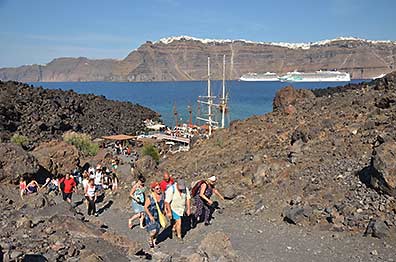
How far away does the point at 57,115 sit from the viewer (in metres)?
50.1

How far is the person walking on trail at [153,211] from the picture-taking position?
404 inches

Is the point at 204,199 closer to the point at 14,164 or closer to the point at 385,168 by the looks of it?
the point at 385,168

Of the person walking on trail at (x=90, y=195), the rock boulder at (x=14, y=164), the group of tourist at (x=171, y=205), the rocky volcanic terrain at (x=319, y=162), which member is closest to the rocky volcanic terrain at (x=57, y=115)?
the rock boulder at (x=14, y=164)

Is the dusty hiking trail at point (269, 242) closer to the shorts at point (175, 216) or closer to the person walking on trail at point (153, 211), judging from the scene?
the person walking on trail at point (153, 211)

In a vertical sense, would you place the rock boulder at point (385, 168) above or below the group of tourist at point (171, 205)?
above

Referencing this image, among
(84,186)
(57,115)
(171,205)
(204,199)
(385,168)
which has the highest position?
(385,168)

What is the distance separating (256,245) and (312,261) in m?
1.53

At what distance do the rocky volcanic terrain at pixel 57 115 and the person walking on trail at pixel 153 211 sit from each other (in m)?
30.2

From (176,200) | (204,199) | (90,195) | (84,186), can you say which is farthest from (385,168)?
(84,186)

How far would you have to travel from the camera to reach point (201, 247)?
349 inches

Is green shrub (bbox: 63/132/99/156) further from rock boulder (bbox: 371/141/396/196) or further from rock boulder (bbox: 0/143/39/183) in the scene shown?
rock boulder (bbox: 371/141/396/196)

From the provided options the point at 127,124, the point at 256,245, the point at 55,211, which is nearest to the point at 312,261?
the point at 256,245

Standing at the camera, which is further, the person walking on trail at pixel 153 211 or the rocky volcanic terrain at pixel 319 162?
the rocky volcanic terrain at pixel 319 162

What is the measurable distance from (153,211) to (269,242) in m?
2.77
